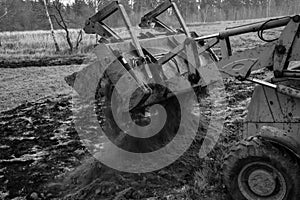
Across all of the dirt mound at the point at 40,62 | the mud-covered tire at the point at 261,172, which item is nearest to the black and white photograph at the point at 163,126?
the mud-covered tire at the point at 261,172

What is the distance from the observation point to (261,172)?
299cm

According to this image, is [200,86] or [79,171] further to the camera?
[200,86]

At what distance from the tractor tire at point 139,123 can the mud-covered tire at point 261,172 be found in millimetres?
1462

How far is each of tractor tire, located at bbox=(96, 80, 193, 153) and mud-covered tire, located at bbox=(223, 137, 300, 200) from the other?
1.46 m

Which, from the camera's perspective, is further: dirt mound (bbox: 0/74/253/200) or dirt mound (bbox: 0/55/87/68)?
dirt mound (bbox: 0/55/87/68)

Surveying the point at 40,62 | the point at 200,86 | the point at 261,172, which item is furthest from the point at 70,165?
the point at 40,62

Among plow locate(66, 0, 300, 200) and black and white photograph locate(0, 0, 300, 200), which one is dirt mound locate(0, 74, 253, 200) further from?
plow locate(66, 0, 300, 200)

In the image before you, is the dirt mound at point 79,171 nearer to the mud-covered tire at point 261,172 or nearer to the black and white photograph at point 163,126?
the black and white photograph at point 163,126

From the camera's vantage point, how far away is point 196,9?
51562 mm

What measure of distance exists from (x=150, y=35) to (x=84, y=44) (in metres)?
14.2

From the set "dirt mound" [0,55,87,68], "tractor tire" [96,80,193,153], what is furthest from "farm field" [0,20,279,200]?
"dirt mound" [0,55,87,68]

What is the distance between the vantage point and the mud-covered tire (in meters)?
2.87

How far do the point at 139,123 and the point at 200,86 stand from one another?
900mm

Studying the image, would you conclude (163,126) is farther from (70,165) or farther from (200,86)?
(70,165)
